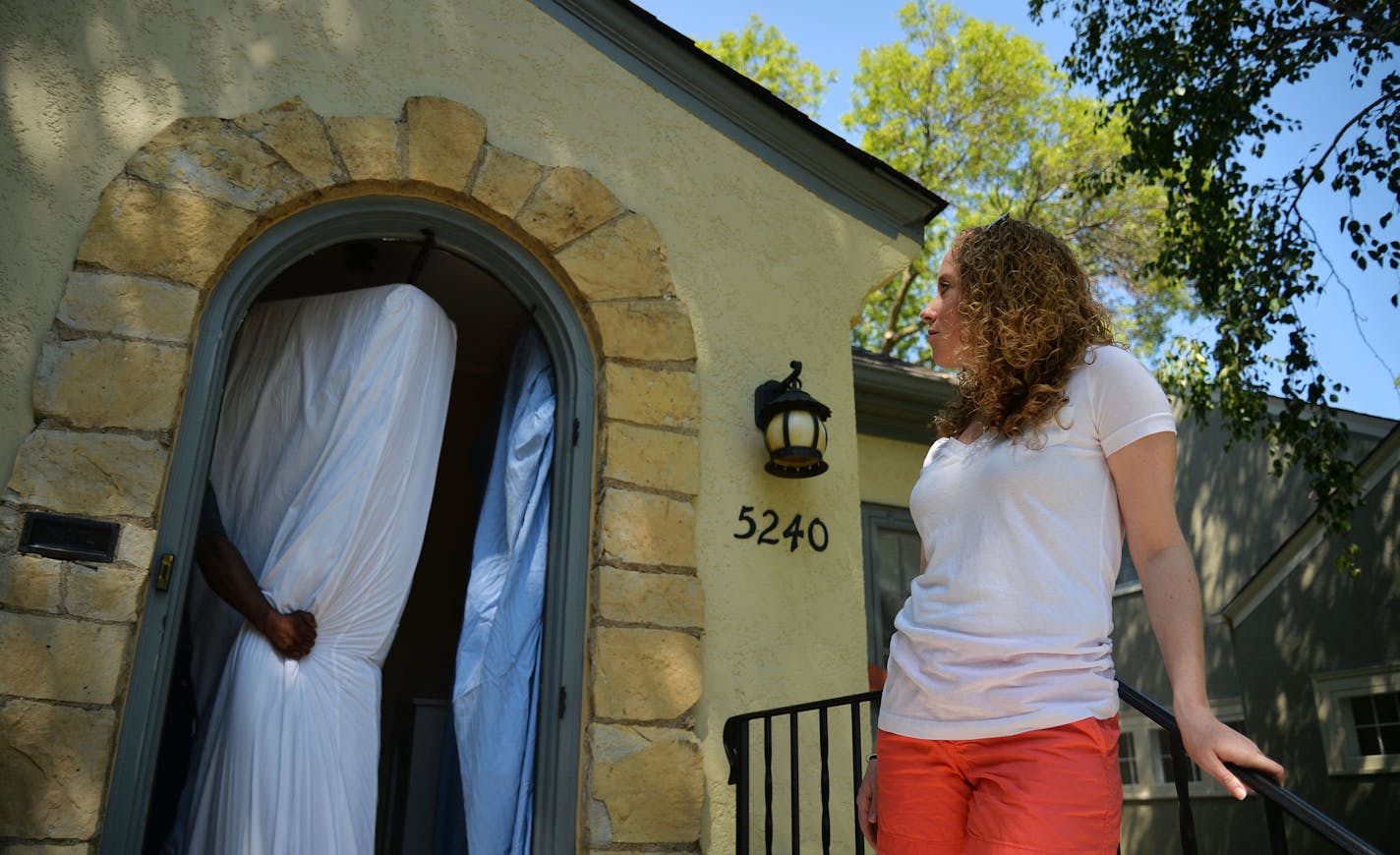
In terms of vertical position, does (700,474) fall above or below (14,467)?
above

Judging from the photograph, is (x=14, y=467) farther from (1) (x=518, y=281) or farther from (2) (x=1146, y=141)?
(2) (x=1146, y=141)

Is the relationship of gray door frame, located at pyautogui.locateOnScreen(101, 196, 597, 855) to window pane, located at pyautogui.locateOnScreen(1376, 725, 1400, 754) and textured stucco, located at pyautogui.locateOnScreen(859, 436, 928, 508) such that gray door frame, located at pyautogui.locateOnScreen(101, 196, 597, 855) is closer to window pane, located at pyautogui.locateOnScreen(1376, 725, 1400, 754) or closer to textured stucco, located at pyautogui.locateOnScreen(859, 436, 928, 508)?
textured stucco, located at pyautogui.locateOnScreen(859, 436, 928, 508)

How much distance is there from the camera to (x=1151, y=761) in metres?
13.5

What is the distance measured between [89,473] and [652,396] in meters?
1.67

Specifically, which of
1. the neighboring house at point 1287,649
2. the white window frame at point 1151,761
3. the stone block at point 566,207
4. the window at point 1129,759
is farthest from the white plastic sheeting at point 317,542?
the window at point 1129,759

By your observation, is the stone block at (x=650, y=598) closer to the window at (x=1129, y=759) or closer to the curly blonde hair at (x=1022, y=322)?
the curly blonde hair at (x=1022, y=322)

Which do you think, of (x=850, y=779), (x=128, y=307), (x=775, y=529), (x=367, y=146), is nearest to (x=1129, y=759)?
(x=850, y=779)

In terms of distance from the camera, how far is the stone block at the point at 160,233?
2.91 meters

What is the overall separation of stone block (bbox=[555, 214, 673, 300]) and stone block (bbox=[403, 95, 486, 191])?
1.44ft

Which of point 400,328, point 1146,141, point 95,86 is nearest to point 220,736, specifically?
point 400,328

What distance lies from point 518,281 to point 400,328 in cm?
45

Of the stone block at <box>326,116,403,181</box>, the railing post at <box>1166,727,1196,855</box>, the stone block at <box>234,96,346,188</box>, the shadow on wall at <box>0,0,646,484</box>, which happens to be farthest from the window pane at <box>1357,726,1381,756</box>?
the stone block at <box>234,96,346,188</box>

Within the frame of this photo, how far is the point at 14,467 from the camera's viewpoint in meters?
2.66

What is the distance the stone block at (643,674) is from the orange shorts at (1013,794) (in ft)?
5.27
